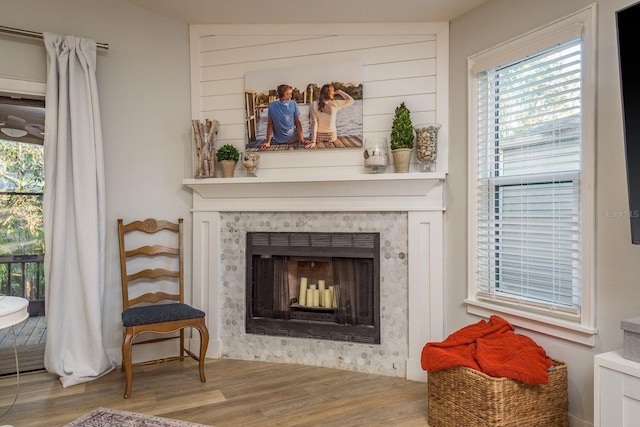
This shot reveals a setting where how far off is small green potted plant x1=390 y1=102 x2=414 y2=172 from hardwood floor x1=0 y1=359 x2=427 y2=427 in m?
1.51

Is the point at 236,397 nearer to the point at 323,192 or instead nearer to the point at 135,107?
the point at 323,192

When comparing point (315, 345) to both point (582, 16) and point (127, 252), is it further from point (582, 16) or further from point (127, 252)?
point (582, 16)

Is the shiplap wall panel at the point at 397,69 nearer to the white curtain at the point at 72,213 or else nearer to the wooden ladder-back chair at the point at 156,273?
the wooden ladder-back chair at the point at 156,273

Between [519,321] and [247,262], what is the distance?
1965 millimetres

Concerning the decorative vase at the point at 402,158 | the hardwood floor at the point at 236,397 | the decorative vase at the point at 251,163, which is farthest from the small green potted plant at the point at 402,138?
the hardwood floor at the point at 236,397

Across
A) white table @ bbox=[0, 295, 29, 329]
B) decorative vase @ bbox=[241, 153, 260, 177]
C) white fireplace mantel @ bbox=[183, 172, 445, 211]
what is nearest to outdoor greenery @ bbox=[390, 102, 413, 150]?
white fireplace mantel @ bbox=[183, 172, 445, 211]

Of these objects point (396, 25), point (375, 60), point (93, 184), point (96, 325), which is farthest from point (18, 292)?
point (396, 25)

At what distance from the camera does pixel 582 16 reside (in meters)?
2.06

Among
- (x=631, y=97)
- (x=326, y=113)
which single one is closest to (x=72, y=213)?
(x=326, y=113)

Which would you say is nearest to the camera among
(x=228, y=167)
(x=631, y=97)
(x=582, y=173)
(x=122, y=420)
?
(x=631, y=97)

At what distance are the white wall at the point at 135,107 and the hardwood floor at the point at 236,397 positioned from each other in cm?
52

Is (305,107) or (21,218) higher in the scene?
(305,107)

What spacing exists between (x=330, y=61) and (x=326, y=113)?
0.40 meters

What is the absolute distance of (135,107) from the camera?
3.20 m
